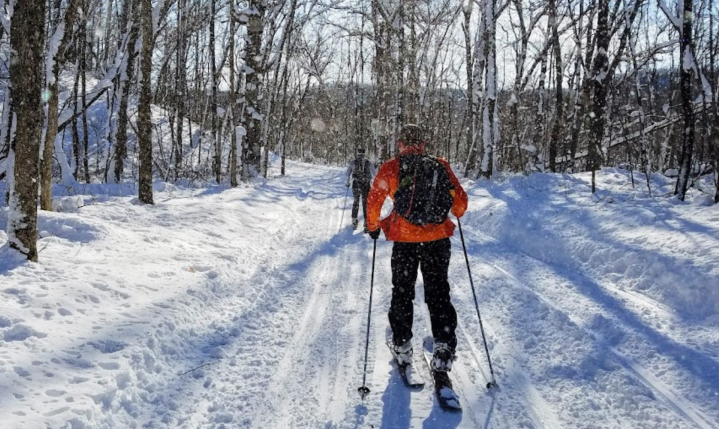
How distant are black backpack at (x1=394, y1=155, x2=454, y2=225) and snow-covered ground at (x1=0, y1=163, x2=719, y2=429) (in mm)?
1433

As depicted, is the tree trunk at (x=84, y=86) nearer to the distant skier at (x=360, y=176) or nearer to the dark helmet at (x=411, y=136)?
the distant skier at (x=360, y=176)

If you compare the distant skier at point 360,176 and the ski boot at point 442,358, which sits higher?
the distant skier at point 360,176

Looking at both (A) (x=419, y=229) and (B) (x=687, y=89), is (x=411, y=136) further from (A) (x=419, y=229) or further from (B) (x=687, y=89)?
(B) (x=687, y=89)

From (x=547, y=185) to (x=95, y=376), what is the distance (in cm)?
1169

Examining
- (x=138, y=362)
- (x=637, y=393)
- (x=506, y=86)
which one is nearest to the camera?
(x=637, y=393)

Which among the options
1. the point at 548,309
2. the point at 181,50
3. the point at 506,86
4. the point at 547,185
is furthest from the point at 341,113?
the point at 548,309

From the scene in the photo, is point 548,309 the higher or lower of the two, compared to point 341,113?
lower

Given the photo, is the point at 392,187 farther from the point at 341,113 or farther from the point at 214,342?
the point at 341,113

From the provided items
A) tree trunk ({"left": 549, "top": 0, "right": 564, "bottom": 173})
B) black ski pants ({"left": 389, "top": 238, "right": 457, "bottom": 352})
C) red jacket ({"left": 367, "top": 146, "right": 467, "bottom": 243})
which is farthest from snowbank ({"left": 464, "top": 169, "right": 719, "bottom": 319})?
tree trunk ({"left": 549, "top": 0, "right": 564, "bottom": 173})

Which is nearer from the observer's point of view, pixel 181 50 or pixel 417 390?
pixel 417 390

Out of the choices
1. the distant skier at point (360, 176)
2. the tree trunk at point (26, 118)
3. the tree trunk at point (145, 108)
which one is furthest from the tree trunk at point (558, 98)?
the tree trunk at point (26, 118)

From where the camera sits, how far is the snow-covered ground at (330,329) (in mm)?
3266

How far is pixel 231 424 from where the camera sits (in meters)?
3.19

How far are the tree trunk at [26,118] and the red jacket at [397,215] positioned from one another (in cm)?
397
